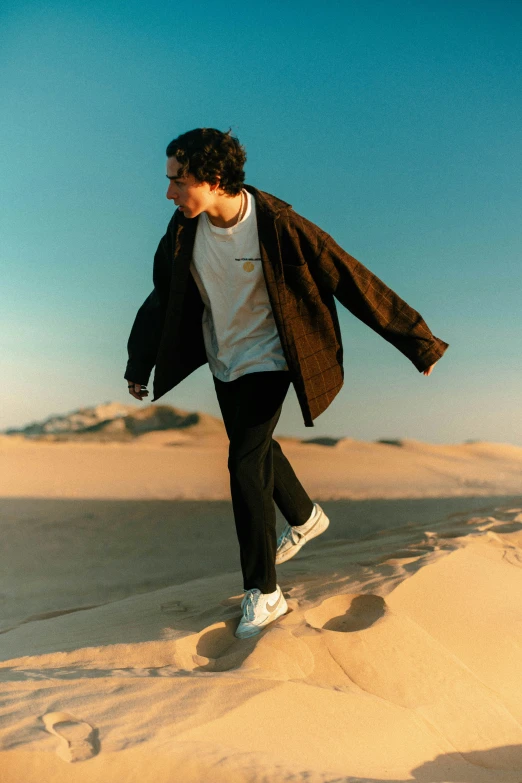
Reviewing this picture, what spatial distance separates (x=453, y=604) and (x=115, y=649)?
1.36m

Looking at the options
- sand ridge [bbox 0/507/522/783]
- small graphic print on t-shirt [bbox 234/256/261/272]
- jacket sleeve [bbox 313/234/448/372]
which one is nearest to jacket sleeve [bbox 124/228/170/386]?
small graphic print on t-shirt [bbox 234/256/261/272]

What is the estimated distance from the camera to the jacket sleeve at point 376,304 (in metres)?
2.97

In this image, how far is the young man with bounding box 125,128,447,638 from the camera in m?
2.79

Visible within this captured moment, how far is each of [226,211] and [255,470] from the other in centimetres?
102

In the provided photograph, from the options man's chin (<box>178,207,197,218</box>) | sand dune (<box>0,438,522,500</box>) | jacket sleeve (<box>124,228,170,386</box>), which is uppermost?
man's chin (<box>178,207,197,218</box>)

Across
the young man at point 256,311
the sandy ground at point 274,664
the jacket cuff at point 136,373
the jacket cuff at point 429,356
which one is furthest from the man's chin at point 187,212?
the sandy ground at point 274,664

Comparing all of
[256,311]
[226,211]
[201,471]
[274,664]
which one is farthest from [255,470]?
[201,471]

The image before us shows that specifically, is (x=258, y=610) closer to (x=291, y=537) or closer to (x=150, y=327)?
(x=291, y=537)

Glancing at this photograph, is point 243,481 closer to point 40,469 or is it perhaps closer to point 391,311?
point 391,311

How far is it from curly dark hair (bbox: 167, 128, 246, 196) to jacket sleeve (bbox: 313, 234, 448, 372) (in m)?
0.45

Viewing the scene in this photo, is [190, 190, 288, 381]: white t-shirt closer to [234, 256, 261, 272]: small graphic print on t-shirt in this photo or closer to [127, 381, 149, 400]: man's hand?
[234, 256, 261, 272]: small graphic print on t-shirt

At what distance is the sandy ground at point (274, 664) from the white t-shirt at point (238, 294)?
3.29 feet

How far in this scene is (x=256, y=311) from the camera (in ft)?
9.59

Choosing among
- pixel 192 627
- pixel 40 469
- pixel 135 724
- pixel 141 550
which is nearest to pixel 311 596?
pixel 192 627
